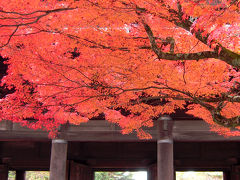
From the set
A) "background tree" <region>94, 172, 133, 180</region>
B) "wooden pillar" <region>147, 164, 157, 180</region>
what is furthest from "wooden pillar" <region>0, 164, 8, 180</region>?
"background tree" <region>94, 172, 133, 180</region>

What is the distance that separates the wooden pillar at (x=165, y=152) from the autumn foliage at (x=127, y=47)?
2416 millimetres

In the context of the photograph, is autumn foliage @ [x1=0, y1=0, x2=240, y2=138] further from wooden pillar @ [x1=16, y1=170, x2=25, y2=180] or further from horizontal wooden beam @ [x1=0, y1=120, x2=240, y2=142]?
wooden pillar @ [x1=16, y1=170, x2=25, y2=180]

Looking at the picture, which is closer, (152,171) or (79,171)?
(79,171)

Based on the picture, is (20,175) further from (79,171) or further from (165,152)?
(165,152)

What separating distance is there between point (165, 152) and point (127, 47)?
16.3ft

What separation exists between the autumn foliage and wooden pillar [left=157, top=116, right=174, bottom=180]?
95.1 inches

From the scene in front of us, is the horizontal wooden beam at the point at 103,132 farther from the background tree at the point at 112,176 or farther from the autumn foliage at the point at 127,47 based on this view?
the background tree at the point at 112,176

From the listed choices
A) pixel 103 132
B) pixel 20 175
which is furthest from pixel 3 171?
pixel 103 132

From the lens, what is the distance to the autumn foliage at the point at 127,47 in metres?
4.53

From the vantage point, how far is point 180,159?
1415 centimetres

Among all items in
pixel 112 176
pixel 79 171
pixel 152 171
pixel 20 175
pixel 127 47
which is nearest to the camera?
pixel 127 47

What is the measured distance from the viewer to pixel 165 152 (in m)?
9.42

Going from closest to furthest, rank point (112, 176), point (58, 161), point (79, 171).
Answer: point (58, 161), point (79, 171), point (112, 176)

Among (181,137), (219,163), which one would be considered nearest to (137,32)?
(181,137)
